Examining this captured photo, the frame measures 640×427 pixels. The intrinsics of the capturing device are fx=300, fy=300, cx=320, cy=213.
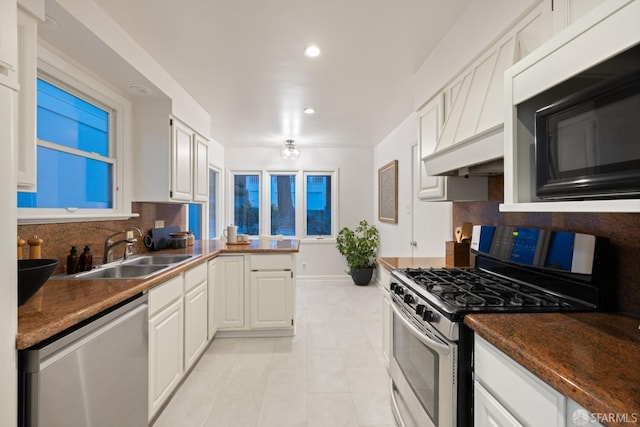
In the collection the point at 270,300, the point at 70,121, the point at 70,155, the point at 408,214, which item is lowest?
the point at 270,300

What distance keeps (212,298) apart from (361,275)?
282 cm

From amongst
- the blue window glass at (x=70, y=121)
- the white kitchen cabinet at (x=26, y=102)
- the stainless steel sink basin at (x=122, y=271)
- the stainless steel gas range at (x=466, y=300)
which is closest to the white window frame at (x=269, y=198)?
the blue window glass at (x=70, y=121)

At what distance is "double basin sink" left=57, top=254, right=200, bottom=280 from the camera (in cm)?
191

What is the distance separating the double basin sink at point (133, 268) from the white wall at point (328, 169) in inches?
114

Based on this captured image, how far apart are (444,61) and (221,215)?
4.38 meters

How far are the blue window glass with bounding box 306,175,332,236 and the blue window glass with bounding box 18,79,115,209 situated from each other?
3.47 meters

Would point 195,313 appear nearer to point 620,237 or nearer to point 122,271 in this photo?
point 122,271

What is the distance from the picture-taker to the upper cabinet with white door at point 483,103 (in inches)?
50.8

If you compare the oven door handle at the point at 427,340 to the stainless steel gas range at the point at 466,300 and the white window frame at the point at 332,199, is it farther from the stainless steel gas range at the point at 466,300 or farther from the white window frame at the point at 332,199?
the white window frame at the point at 332,199

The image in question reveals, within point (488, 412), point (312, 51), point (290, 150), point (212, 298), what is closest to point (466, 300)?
point (488, 412)

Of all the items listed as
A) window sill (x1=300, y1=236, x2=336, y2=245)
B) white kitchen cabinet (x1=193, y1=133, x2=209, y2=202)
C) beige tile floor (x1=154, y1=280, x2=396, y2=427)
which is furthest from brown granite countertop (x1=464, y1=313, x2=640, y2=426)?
window sill (x1=300, y1=236, x2=336, y2=245)

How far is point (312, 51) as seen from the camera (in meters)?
2.17

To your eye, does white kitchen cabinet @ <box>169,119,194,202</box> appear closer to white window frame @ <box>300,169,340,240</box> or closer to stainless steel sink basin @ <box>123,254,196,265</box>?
stainless steel sink basin @ <box>123,254,196,265</box>

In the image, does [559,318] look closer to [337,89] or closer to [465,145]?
[465,145]
